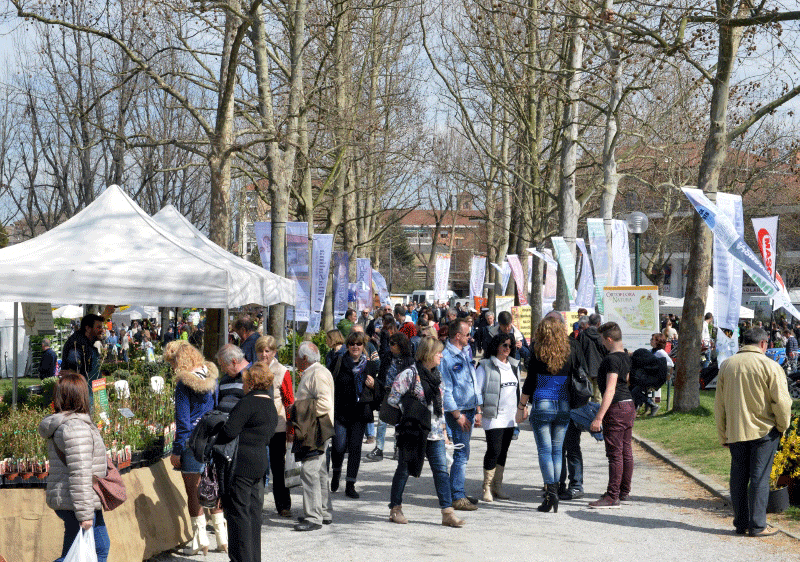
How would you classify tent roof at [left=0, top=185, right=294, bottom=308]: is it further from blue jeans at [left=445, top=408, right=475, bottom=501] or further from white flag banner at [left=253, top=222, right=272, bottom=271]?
white flag banner at [left=253, top=222, right=272, bottom=271]

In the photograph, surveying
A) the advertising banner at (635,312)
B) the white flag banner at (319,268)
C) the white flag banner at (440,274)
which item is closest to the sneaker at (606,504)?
the advertising banner at (635,312)

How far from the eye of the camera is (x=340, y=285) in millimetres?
24438

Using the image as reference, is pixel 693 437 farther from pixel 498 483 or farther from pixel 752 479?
pixel 752 479

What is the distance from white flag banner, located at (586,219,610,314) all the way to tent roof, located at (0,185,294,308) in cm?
859

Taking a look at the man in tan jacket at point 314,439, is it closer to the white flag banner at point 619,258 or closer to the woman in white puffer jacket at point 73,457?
the woman in white puffer jacket at point 73,457

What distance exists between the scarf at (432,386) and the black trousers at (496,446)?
102 centimetres

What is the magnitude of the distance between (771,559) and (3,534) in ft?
18.2

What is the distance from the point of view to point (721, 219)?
414 inches

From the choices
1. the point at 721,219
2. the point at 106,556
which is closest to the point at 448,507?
the point at 106,556

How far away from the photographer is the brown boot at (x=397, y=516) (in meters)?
8.40

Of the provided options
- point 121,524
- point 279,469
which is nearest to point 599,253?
point 279,469

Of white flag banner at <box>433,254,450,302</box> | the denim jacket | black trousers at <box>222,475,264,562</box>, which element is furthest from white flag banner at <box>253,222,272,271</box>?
white flag banner at <box>433,254,450,302</box>

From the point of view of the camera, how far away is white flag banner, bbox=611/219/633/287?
17.2m

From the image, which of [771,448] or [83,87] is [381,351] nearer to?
[771,448]
